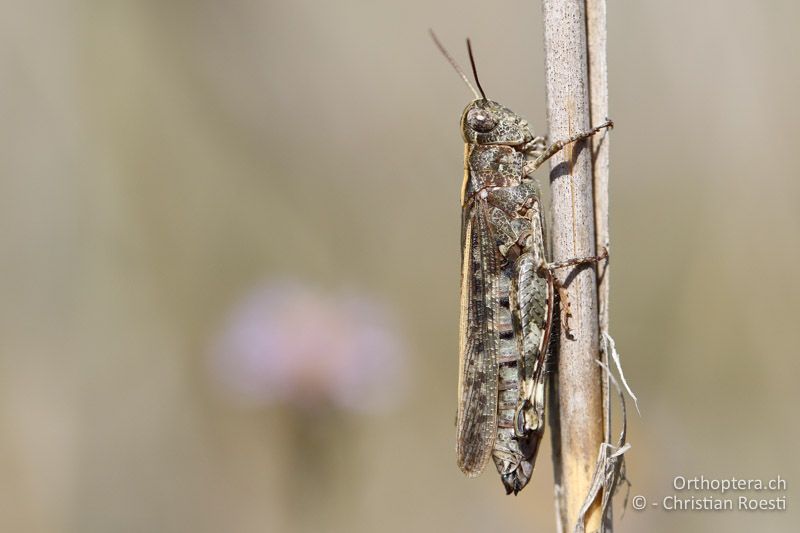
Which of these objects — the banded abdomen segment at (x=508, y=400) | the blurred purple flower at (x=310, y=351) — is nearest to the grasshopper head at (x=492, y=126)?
the banded abdomen segment at (x=508, y=400)

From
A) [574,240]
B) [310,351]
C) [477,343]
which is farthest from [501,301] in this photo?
[310,351]

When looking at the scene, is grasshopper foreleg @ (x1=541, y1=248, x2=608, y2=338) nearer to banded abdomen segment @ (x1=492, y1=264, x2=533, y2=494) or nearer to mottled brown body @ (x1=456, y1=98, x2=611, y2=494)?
mottled brown body @ (x1=456, y1=98, x2=611, y2=494)

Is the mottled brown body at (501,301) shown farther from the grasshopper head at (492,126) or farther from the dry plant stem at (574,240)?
the dry plant stem at (574,240)

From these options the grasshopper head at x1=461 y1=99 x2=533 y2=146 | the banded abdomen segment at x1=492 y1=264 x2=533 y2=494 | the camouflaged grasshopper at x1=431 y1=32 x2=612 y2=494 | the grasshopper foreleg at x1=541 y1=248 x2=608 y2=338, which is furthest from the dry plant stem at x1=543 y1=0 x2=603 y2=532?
the grasshopper head at x1=461 y1=99 x2=533 y2=146

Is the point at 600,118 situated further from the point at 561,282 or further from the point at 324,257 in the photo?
the point at 324,257

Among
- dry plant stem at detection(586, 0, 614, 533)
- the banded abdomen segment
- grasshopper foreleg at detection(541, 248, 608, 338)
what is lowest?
the banded abdomen segment

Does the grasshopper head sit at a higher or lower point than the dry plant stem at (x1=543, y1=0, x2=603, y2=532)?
higher
